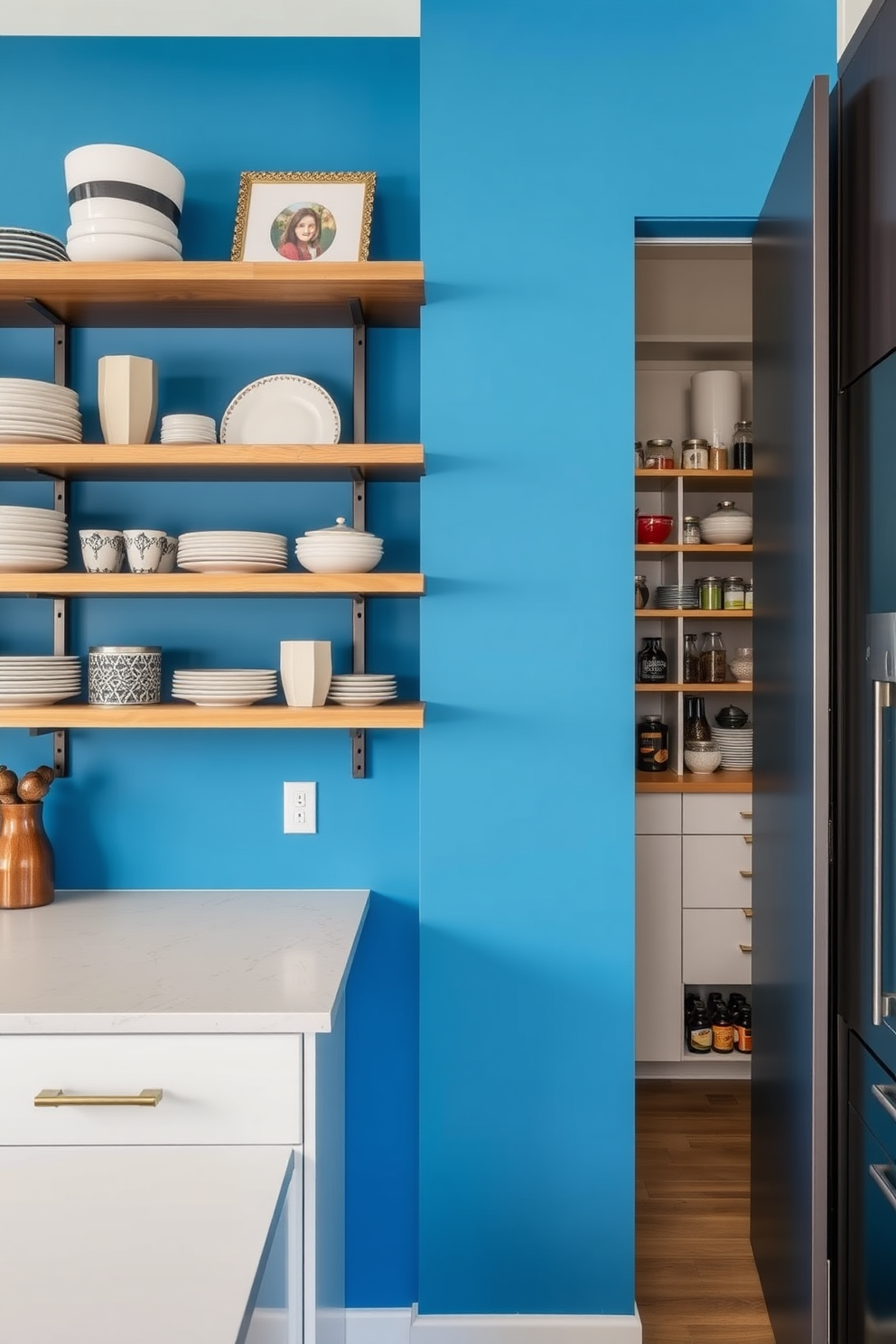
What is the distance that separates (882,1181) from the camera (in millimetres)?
1351

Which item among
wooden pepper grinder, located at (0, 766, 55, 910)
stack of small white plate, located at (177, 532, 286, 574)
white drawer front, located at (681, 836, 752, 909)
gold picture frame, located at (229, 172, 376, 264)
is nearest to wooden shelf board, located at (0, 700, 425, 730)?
wooden pepper grinder, located at (0, 766, 55, 910)

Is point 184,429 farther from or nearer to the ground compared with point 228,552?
farther from the ground

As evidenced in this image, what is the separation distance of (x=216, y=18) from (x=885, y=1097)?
7.55ft

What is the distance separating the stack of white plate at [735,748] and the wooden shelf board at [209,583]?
79.1 inches

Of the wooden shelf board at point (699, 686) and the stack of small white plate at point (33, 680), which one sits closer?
the stack of small white plate at point (33, 680)

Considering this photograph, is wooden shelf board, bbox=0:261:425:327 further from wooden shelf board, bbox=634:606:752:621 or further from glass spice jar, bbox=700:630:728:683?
glass spice jar, bbox=700:630:728:683

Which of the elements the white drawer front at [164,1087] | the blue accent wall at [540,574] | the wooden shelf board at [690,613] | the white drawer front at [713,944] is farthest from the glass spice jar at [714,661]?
the white drawer front at [164,1087]

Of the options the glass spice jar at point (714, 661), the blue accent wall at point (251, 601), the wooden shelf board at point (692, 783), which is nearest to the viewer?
the blue accent wall at point (251, 601)

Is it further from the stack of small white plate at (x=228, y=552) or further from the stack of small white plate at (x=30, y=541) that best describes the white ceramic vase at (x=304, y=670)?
the stack of small white plate at (x=30, y=541)

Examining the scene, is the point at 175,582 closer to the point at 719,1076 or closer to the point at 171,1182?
the point at 171,1182

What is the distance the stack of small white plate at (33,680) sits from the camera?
1.77 m

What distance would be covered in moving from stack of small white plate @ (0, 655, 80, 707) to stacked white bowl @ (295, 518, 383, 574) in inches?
20.5

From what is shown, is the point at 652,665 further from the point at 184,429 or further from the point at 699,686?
the point at 184,429

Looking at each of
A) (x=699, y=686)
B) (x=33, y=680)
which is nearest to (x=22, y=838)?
(x=33, y=680)
